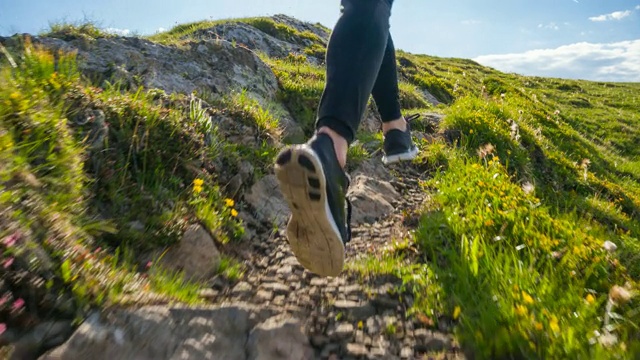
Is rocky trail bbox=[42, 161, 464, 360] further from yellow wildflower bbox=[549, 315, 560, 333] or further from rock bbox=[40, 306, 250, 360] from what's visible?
yellow wildflower bbox=[549, 315, 560, 333]

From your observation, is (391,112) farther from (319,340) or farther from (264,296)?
(319,340)

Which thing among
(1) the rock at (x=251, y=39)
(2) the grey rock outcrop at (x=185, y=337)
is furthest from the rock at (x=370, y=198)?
(1) the rock at (x=251, y=39)

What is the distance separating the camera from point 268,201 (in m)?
4.06

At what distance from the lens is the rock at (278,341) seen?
70.4 inches

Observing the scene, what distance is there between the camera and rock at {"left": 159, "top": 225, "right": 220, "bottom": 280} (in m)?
2.67

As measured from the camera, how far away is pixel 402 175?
5258 mm

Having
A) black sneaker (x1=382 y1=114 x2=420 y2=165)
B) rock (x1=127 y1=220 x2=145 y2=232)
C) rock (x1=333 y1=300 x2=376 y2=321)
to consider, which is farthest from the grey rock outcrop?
black sneaker (x1=382 y1=114 x2=420 y2=165)

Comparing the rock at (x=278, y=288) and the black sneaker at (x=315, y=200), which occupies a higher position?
the black sneaker at (x=315, y=200)

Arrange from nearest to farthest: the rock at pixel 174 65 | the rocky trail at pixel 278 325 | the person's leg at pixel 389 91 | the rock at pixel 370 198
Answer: the rocky trail at pixel 278 325 < the person's leg at pixel 389 91 < the rock at pixel 370 198 < the rock at pixel 174 65

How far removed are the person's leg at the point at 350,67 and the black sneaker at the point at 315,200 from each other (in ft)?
0.30

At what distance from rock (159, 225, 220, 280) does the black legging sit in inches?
46.5

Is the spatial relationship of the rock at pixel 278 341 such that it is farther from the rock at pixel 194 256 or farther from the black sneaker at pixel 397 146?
the black sneaker at pixel 397 146

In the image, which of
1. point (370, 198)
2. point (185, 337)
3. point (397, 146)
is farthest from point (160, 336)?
point (370, 198)

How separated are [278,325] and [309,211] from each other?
0.55m
